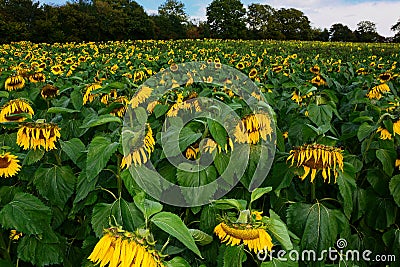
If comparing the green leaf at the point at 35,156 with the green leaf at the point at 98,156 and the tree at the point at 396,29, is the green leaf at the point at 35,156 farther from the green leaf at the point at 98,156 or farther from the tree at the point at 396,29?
the tree at the point at 396,29

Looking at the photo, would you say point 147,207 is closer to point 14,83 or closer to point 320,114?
point 320,114

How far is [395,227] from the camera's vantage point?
2.32m

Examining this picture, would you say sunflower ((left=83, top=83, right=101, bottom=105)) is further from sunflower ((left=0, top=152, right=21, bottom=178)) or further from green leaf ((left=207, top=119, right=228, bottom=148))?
green leaf ((left=207, top=119, right=228, bottom=148))

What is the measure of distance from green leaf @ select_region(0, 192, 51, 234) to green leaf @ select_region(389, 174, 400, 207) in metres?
1.49

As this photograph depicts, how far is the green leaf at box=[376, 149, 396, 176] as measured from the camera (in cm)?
209

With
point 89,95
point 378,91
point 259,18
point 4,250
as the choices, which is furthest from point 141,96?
point 259,18

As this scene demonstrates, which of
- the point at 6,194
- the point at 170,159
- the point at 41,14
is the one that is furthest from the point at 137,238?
the point at 41,14

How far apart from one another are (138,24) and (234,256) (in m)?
33.7

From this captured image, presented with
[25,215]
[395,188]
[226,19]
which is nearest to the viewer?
[25,215]

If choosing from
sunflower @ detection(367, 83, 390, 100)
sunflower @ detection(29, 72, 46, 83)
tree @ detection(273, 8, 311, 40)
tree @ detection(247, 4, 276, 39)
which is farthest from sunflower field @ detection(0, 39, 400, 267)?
tree @ detection(273, 8, 311, 40)

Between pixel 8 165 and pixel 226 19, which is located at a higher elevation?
pixel 226 19

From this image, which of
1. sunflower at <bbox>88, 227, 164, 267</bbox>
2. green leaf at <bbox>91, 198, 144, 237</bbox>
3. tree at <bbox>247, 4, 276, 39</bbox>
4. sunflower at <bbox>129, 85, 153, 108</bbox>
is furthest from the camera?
tree at <bbox>247, 4, 276, 39</bbox>

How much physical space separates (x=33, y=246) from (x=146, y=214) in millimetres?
865

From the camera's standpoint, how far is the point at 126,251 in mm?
982
